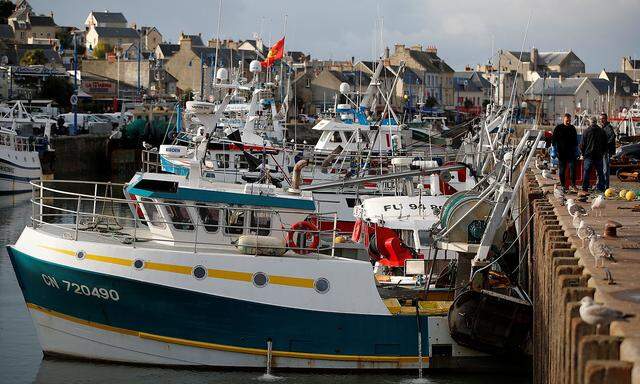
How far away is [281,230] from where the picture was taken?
635 inches

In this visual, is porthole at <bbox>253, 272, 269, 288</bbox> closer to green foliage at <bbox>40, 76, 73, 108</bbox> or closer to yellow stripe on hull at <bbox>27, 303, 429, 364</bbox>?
yellow stripe on hull at <bbox>27, 303, 429, 364</bbox>

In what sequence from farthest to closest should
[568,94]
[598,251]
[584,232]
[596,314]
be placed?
1. [568,94]
2. [584,232]
3. [598,251]
4. [596,314]

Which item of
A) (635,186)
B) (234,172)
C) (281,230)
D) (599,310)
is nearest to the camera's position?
(599,310)

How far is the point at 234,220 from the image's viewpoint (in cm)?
1712

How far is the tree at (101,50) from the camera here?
389 ft

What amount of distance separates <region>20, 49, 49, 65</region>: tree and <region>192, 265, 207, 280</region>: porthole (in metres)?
81.4

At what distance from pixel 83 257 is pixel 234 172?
12932mm

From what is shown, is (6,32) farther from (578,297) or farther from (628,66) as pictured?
(578,297)

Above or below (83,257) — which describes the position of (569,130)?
above

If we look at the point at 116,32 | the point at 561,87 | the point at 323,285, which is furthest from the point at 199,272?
the point at 116,32

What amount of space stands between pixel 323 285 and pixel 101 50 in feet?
355

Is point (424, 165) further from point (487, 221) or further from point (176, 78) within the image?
point (176, 78)

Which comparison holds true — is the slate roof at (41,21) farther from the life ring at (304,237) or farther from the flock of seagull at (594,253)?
the flock of seagull at (594,253)

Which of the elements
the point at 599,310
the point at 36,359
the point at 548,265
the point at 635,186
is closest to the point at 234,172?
the point at 635,186
